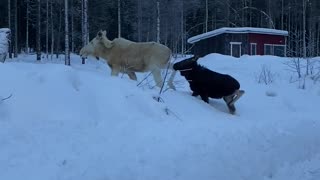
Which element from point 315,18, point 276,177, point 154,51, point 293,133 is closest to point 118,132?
point 276,177

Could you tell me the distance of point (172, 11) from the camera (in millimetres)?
52594

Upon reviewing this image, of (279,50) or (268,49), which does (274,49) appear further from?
(268,49)

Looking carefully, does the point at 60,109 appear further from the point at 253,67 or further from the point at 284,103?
the point at 253,67

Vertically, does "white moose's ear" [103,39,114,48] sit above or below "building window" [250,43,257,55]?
above

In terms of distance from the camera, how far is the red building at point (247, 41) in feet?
115

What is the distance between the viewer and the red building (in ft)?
115

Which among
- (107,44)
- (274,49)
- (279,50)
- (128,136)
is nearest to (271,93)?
(107,44)

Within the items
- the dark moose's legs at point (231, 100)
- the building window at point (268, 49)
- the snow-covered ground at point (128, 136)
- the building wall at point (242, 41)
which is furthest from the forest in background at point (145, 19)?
the snow-covered ground at point (128, 136)

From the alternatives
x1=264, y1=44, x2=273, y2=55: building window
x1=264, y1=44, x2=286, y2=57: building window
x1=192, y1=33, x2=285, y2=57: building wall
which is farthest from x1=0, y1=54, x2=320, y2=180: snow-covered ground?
x1=264, y1=44, x2=286, y2=57: building window

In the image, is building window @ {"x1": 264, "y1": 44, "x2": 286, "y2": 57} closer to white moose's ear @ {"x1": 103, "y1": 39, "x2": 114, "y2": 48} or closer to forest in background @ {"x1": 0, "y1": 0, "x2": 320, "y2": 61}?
A: forest in background @ {"x1": 0, "y1": 0, "x2": 320, "y2": 61}

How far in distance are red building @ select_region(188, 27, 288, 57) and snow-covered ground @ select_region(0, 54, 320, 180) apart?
26.8 metres

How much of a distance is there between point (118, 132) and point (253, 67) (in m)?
11.8

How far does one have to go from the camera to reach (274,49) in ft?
121

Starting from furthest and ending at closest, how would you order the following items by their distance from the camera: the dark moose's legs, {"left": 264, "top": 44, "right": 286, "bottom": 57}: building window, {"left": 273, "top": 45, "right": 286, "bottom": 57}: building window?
{"left": 273, "top": 45, "right": 286, "bottom": 57}: building window < {"left": 264, "top": 44, "right": 286, "bottom": 57}: building window < the dark moose's legs
